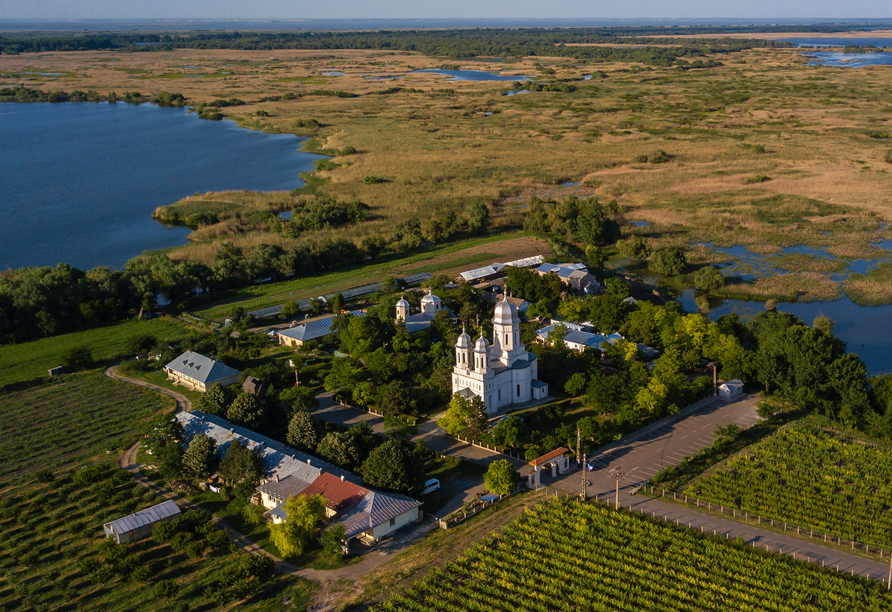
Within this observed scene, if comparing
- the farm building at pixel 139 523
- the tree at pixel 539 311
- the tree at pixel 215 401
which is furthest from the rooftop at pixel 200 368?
the tree at pixel 539 311

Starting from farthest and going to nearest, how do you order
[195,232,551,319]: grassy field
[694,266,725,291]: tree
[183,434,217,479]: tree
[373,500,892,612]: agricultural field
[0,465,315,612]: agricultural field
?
[195,232,551,319]: grassy field < [694,266,725,291]: tree < [183,434,217,479]: tree < [0,465,315,612]: agricultural field < [373,500,892,612]: agricultural field

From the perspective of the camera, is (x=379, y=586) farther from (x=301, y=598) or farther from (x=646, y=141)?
(x=646, y=141)

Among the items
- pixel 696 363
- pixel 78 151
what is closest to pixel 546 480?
pixel 696 363

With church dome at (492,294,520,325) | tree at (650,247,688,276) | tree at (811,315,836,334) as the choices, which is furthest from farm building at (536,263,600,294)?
church dome at (492,294,520,325)

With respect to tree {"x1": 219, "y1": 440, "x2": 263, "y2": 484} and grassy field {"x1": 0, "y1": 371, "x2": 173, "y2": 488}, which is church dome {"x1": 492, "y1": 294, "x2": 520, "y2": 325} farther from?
grassy field {"x1": 0, "y1": 371, "x2": 173, "y2": 488}

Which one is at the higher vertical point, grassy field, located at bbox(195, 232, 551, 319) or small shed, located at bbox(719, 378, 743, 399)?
grassy field, located at bbox(195, 232, 551, 319)

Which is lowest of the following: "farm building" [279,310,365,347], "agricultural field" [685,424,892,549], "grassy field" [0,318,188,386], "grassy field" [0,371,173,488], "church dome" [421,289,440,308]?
"agricultural field" [685,424,892,549]

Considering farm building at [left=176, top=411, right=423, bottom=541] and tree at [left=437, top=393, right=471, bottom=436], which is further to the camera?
tree at [left=437, top=393, right=471, bottom=436]
